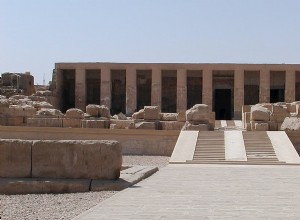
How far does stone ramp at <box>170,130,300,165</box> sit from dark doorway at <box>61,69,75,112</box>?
1871 cm

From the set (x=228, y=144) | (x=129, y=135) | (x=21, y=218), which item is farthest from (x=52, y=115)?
(x=21, y=218)

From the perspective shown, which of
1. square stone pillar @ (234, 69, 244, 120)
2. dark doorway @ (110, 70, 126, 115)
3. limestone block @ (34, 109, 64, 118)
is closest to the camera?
limestone block @ (34, 109, 64, 118)

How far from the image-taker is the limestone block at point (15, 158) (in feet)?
31.4

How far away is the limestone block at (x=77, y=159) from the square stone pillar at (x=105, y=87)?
73.7ft

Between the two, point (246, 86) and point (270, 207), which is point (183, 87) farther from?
point (270, 207)

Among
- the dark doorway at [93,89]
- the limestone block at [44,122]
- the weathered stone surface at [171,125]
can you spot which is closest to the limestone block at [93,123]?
the limestone block at [44,122]

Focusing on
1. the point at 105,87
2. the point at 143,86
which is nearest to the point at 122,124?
the point at 105,87

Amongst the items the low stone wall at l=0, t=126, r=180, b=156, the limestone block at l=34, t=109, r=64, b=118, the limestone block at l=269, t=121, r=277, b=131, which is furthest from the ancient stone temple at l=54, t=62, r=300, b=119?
the low stone wall at l=0, t=126, r=180, b=156

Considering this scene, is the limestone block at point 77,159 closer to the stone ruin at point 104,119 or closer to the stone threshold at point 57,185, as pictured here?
the stone threshold at point 57,185

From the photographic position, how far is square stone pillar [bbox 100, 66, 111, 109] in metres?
32.1

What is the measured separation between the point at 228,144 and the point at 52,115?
8012mm

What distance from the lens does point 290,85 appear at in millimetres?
31156

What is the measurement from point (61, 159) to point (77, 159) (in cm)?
29

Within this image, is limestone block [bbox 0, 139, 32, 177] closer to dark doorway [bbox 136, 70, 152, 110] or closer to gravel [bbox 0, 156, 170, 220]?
gravel [bbox 0, 156, 170, 220]
